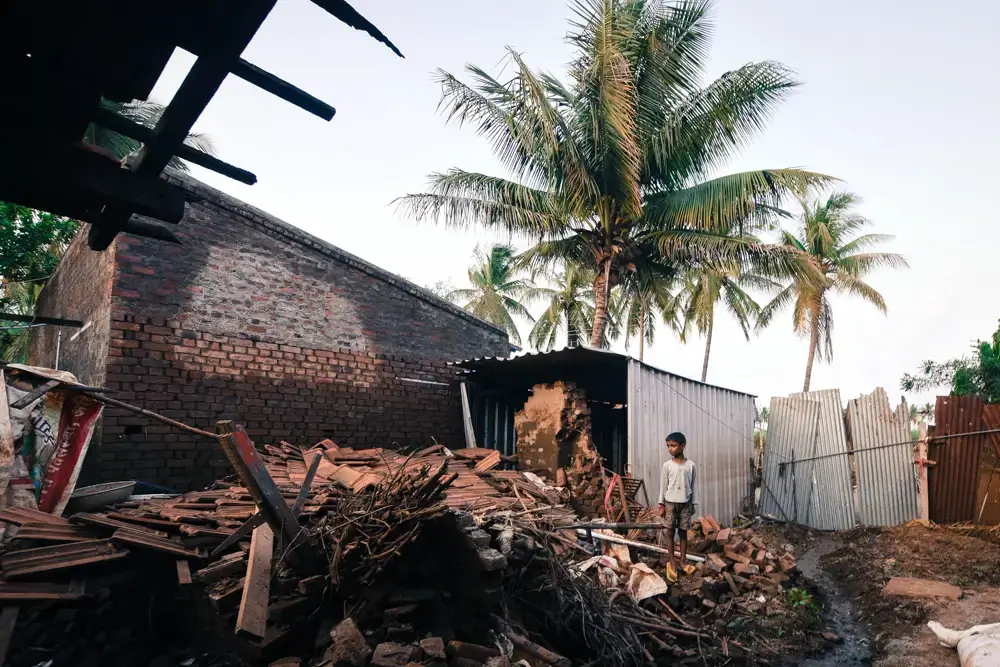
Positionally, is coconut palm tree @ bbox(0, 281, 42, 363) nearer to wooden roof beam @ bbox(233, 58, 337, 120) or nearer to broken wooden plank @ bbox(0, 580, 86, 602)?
broken wooden plank @ bbox(0, 580, 86, 602)

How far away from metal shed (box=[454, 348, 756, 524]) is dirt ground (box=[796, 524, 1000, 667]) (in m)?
1.69

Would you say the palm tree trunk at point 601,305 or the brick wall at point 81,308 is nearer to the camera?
the brick wall at point 81,308

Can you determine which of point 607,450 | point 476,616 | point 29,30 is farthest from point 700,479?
point 29,30

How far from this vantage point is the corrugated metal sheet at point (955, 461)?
26.9 ft

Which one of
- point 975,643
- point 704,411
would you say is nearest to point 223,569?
point 975,643

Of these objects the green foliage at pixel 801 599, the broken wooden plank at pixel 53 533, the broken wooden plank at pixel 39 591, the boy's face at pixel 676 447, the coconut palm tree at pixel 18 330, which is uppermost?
the coconut palm tree at pixel 18 330

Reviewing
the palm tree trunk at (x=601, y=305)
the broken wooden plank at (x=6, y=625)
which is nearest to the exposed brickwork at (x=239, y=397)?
the broken wooden plank at (x=6, y=625)

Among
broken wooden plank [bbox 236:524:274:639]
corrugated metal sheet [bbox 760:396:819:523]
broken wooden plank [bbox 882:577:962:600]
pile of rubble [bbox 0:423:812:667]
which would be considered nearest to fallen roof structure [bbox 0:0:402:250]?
pile of rubble [bbox 0:423:812:667]

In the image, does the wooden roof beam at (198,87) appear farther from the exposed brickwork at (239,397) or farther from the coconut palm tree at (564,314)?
the coconut palm tree at (564,314)

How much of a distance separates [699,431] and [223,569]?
8.07 metres

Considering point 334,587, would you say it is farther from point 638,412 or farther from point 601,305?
point 601,305

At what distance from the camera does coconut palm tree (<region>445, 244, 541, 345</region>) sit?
26.2 meters

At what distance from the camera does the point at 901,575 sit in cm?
688

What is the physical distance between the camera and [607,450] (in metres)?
11.2
